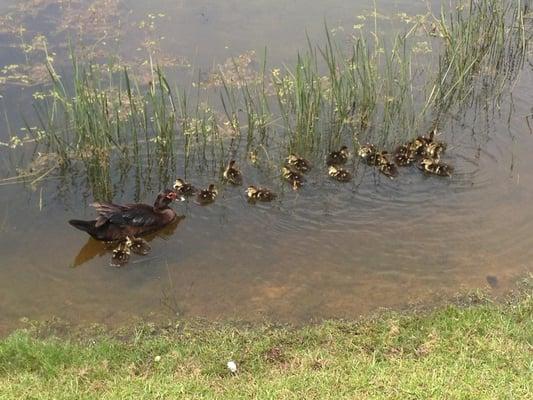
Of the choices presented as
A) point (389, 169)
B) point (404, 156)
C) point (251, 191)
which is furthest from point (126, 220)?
point (404, 156)

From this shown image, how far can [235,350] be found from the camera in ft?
17.8

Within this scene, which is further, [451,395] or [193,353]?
[193,353]

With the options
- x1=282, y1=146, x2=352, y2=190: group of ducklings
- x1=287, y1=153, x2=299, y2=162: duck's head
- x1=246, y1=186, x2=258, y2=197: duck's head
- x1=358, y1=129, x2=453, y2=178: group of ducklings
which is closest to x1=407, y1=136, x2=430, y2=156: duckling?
x1=358, y1=129, x2=453, y2=178: group of ducklings

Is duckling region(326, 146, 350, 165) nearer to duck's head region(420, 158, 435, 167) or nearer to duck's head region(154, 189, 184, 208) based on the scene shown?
duck's head region(420, 158, 435, 167)

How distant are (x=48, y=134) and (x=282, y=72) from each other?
4098 millimetres

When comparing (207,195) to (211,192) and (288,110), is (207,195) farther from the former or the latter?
(288,110)

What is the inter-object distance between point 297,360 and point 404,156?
153 inches

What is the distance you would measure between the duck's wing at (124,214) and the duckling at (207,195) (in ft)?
2.31

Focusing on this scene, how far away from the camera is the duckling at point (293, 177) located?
7820 mm

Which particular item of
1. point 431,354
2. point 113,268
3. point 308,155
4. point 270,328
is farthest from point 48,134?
point 431,354

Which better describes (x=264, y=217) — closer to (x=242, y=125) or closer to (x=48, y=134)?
(x=242, y=125)

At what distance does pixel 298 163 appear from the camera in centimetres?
796

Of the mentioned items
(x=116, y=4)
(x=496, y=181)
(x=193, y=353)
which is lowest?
(x=193, y=353)

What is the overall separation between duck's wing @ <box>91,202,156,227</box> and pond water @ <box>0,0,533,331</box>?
1.00 ft
